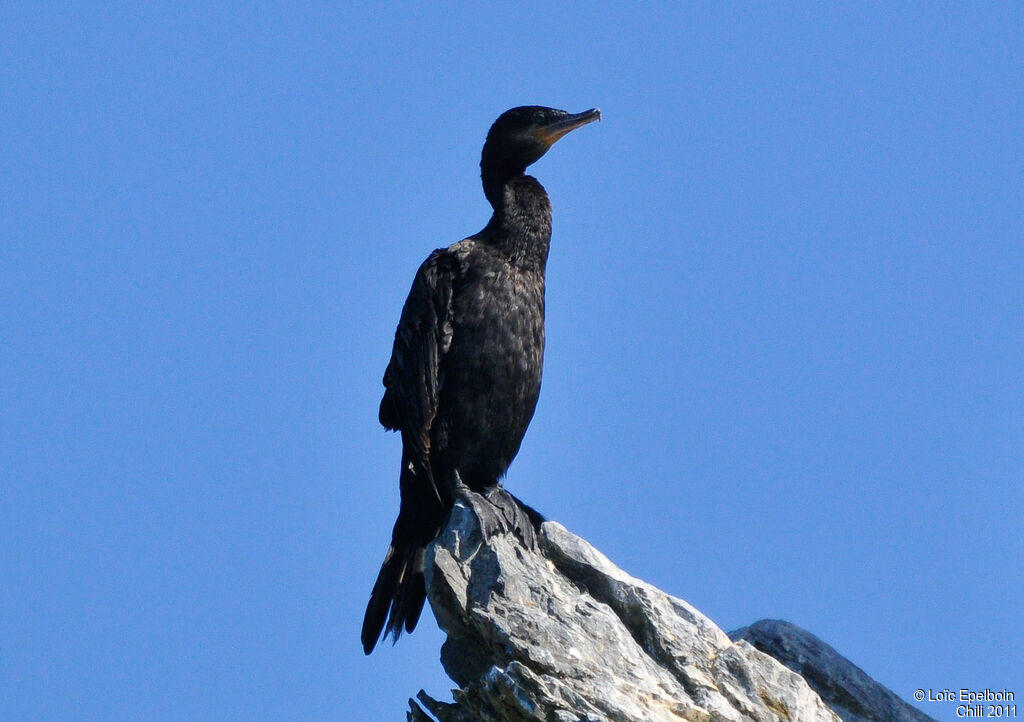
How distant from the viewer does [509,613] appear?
23.9ft

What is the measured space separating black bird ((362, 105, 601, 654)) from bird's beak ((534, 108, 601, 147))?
963 mm

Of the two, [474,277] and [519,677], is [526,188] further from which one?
[519,677]

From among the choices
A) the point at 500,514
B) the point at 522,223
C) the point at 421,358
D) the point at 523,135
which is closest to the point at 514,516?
the point at 500,514

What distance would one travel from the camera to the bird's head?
971 cm

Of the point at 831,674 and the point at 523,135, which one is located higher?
the point at 523,135

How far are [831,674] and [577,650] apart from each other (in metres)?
1.86

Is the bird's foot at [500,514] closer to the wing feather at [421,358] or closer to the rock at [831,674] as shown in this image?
the wing feather at [421,358]

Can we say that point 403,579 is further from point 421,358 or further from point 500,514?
point 421,358

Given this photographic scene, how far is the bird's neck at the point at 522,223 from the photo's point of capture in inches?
362

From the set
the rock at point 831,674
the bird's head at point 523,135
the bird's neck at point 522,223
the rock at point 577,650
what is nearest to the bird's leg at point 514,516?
the rock at point 577,650

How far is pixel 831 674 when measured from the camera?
27.2 ft

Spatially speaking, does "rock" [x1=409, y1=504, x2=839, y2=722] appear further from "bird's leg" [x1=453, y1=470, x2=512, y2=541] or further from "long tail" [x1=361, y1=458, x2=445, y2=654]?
"long tail" [x1=361, y1=458, x2=445, y2=654]

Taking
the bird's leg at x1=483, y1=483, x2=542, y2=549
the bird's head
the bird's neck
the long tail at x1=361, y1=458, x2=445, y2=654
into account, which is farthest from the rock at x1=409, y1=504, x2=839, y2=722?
the bird's head

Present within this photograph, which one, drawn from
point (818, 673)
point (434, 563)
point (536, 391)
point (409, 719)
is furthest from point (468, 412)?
point (818, 673)
